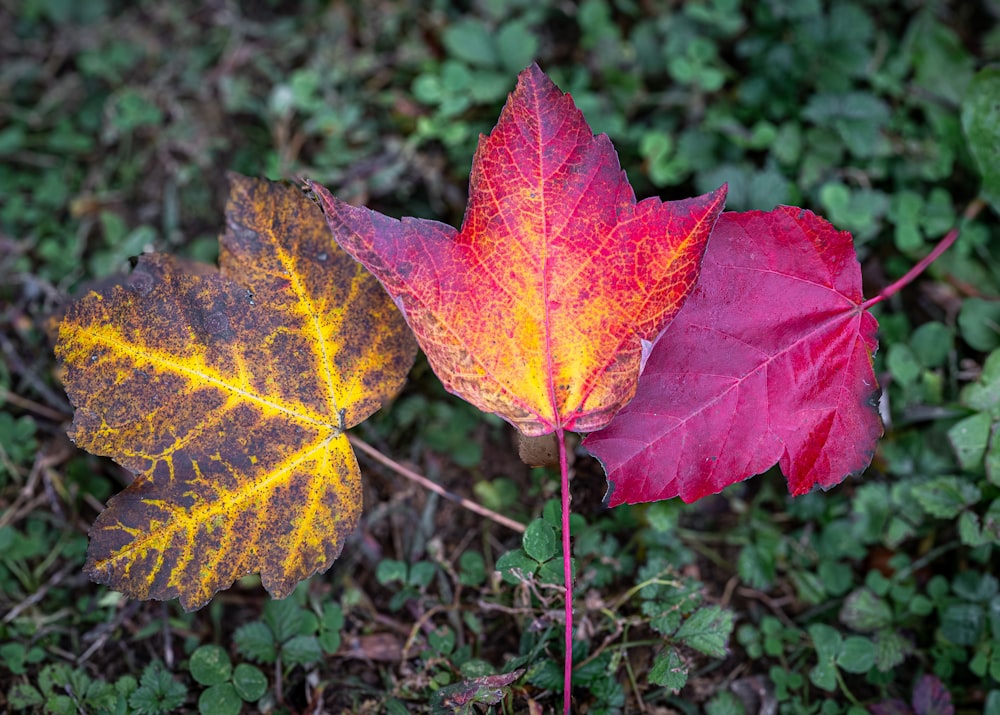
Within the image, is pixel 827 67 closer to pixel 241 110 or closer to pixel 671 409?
pixel 671 409

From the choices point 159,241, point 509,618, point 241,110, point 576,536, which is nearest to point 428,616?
point 509,618

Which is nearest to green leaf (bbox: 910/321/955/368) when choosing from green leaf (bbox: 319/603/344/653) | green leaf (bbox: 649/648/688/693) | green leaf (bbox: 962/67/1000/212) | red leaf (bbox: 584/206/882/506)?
green leaf (bbox: 962/67/1000/212)

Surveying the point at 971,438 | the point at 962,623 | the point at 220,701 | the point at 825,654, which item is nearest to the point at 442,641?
the point at 220,701

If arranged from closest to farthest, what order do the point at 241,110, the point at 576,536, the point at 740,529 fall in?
the point at 576,536, the point at 740,529, the point at 241,110

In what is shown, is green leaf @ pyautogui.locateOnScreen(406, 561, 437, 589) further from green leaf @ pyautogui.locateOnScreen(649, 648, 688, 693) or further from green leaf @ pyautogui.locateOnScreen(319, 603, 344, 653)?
green leaf @ pyautogui.locateOnScreen(649, 648, 688, 693)

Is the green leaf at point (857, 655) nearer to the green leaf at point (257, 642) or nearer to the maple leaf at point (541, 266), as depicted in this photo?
the maple leaf at point (541, 266)

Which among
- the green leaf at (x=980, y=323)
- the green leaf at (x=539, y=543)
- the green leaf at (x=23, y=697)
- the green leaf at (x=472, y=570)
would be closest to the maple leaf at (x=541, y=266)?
the green leaf at (x=539, y=543)

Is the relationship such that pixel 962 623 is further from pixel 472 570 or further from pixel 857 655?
pixel 472 570
